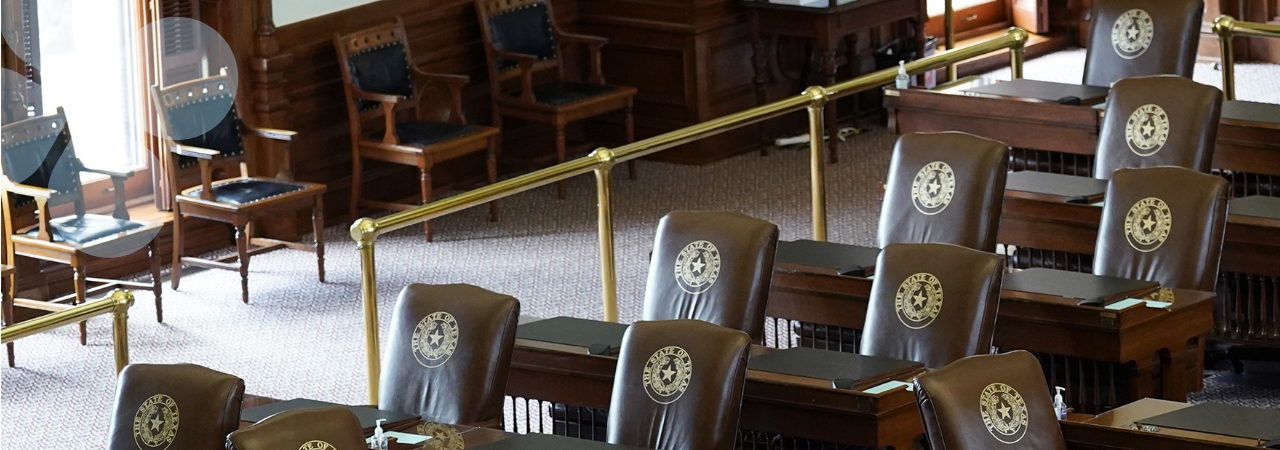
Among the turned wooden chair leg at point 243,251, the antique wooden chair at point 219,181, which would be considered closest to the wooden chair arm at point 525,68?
the antique wooden chair at point 219,181

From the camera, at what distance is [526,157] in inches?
361

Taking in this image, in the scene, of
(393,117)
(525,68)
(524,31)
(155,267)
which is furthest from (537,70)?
(155,267)

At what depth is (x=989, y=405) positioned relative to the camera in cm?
377

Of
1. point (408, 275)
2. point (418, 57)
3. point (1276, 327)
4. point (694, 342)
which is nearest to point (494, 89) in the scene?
point (418, 57)

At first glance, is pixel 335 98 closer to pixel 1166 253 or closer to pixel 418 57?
pixel 418 57

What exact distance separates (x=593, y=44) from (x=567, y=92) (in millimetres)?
286

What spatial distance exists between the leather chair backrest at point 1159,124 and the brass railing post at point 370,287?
8.42 feet

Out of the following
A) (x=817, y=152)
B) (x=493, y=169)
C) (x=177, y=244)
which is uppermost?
(x=817, y=152)

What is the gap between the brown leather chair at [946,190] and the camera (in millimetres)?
5406

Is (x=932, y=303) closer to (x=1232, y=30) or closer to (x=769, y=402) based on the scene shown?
(x=769, y=402)

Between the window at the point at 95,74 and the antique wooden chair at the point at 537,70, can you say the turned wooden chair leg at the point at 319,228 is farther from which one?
the antique wooden chair at the point at 537,70

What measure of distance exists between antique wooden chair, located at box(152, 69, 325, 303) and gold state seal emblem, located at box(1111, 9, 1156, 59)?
127 inches

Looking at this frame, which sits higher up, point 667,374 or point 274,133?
point 274,133

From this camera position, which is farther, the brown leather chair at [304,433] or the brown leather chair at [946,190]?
the brown leather chair at [946,190]
